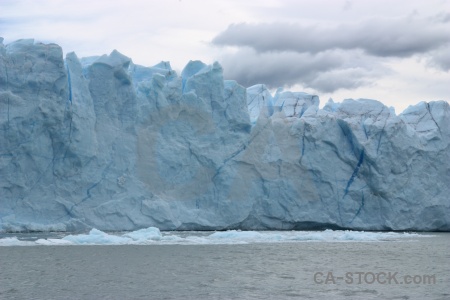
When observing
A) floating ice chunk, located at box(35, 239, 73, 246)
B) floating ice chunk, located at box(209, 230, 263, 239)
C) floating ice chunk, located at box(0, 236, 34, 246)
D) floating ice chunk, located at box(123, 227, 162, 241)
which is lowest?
floating ice chunk, located at box(209, 230, 263, 239)

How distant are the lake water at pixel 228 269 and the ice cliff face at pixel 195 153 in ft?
4.75

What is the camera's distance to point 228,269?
43.7 ft

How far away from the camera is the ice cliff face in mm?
18422

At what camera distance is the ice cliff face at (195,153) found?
18.4 meters

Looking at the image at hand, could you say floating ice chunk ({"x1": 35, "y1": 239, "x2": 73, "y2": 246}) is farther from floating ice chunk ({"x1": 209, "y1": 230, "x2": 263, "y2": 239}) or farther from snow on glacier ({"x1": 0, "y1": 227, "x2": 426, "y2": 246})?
floating ice chunk ({"x1": 209, "y1": 230, "x2": 263, "y2": 239})

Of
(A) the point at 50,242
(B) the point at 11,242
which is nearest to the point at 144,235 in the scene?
(A) the point at 50,242

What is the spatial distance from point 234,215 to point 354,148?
437 cm

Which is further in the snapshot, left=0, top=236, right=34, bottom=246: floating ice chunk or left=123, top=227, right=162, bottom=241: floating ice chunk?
left=123, top=227, right=162, bottom=241: floating ice chunk

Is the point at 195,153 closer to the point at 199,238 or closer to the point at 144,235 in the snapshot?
the point at 199,238

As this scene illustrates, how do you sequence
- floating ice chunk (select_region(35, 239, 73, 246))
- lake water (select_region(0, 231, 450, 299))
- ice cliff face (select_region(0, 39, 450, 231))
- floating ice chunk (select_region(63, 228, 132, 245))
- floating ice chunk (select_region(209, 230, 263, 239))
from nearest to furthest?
1. lake water (select_region(0, 231, 450, 299))
2. floating ice chunk (select_region(35, 239, 73, 246))
3. floating ice chunk (select_region(63, 228, 132, 245))
4. floating ice chunk (select_region(209, 230, 263, 239))
5. ice cliff face (select_region(0, 39, 450, 231))

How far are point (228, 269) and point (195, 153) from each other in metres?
7.38

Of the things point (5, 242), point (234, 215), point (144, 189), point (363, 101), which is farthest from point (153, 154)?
point (363, 101)

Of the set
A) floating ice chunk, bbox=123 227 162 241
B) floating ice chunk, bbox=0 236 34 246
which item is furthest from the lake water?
floating ice chunk, bbox=123 227 162 241

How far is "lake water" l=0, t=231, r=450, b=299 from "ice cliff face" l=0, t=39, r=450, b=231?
1449mm
